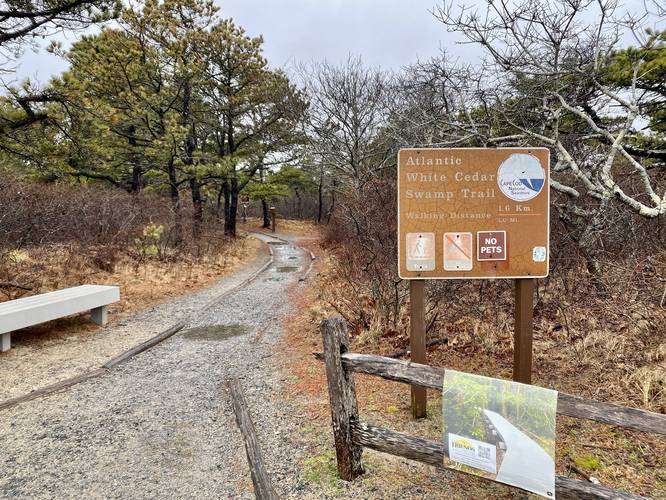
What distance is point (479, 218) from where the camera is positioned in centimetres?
291

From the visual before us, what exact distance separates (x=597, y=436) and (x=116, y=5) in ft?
29.8

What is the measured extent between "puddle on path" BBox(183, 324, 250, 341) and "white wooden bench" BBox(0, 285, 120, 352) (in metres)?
1.42

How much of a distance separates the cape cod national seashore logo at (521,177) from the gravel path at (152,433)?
258 cm

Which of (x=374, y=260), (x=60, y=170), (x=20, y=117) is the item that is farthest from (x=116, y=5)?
(x=374, y=260)

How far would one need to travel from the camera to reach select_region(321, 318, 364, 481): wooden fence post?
8.11 ft

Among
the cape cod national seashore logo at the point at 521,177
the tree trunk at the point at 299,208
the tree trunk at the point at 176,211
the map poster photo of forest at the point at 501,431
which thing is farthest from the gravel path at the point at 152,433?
the tree trunk at the point at 299,208

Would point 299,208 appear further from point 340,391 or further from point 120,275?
point 340,391

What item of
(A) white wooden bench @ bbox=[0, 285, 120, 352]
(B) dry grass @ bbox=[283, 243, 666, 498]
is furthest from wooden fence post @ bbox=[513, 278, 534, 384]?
(A) white wooden bench @ bbox=[0, 285, 120, 352]

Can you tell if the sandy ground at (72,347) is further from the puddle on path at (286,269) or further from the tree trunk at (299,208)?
the tree trunk at (299,208)

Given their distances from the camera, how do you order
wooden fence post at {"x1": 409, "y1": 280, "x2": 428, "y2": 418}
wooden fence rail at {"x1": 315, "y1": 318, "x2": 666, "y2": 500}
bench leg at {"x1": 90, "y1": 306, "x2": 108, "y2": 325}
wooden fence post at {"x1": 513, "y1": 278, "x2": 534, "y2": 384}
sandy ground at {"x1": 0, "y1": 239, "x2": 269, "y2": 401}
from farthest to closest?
bench leg at {"x1": 90, "y1": 306, "x2": 108, "y2": 325}, sandy ground at {"x1": 0, "y1": 239, "x2": 269, "y2": 401}, wooden fence post at {"x1": 409, "y1": 280, "x2": 428, "y2": 418}, wooden fence post at {"x1": 513, "y1": 278, "x2": 534, "y2": 384}, wooden fence rail at {"x1": 315, "y1": 318, "x2": 666, "y2": 500}

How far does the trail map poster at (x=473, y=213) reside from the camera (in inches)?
113

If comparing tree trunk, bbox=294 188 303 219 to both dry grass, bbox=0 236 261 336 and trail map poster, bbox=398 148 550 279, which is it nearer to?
dry grass, bbox=0 236 261 336

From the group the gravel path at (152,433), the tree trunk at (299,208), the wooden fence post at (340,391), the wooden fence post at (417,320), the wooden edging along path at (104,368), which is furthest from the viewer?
the tree trunk at (299,208)

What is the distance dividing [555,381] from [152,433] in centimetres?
371
